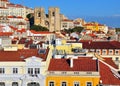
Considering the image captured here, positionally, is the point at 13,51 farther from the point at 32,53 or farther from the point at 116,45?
the point at 116,45

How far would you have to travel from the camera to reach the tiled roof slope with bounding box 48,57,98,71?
40.9 meters

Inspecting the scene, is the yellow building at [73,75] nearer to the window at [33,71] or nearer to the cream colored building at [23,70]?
the cream colored building at [23,70]

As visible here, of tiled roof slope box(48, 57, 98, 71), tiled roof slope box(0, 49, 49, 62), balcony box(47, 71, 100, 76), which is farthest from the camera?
tiled roof slope box(48, 57, 98, 71)

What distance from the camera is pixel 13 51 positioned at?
43094mm

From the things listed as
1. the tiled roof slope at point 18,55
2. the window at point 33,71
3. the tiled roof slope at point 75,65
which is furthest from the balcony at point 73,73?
the tiled roof slope at point 18,55

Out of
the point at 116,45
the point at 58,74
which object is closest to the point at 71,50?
the point at 116,45

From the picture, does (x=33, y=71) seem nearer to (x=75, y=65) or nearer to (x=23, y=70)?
(x=23, y=70)

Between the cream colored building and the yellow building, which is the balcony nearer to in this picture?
the yellow building

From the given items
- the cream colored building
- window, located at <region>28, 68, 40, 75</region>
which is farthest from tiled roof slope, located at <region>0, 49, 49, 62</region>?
window, located at <region>28, 68, 40, 75</region>

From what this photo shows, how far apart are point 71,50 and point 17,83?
23716 millimetres

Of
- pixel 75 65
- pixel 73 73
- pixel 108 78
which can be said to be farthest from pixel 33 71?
pixel 108 78

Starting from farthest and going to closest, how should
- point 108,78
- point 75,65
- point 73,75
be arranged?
point 75,65
point 108,78
point 73,75

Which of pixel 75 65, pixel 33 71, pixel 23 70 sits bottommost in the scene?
pixel 33 71

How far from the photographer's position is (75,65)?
41.6 meters
